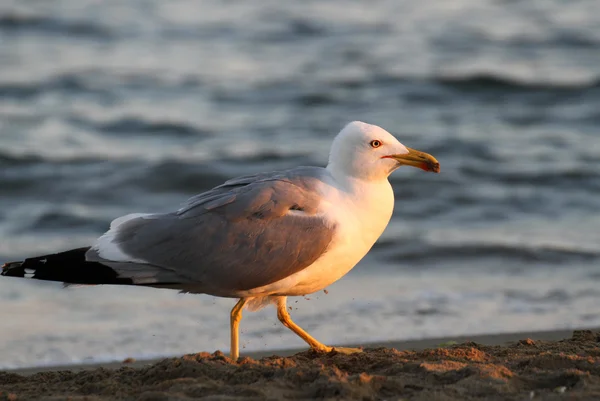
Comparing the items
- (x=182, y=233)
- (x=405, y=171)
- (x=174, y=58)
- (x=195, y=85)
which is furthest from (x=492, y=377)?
(x=174, y=58)

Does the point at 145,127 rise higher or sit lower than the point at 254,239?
higher

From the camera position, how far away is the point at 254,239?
545 cm

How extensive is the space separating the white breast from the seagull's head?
86 millimetres

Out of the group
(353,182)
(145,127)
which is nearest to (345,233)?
(353,182)

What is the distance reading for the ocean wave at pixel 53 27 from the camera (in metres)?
18.5

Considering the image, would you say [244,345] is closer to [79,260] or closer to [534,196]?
[79,260]

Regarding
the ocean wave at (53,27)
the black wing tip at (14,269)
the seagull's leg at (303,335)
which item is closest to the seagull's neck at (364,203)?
the seagull's leg at (303,335)

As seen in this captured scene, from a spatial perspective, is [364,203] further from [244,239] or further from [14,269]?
[14,269]

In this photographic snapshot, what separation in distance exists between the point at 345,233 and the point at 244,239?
0.55 metres

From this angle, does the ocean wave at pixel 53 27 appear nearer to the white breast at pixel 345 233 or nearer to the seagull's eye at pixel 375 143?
the seagull's eye at pixel 375 143

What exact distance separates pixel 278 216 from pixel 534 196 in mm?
6260

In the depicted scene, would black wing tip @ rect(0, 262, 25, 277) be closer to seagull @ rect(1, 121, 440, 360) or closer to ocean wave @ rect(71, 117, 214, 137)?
seagull @ rect(1, 121, 440, 360)

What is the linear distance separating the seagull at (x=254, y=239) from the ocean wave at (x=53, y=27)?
13367 mm

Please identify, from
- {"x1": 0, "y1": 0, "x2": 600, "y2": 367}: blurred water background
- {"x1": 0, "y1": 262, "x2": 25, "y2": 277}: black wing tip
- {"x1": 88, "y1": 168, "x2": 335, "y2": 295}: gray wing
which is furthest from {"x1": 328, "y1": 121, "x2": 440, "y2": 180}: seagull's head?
{"x1": 0, "y1": 262, "x2": 25, "y2": 277}: black wing tip
